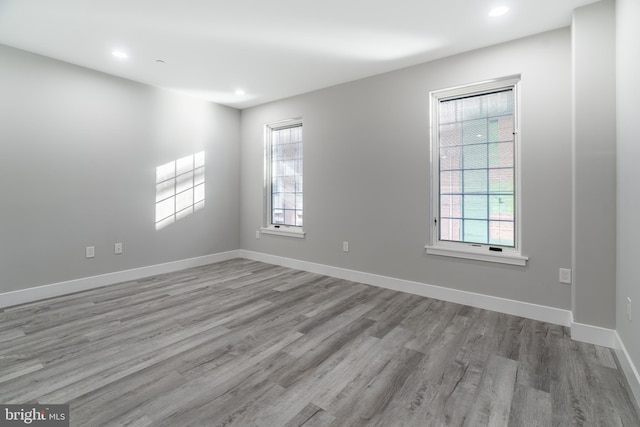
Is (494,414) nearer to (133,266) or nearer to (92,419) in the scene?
(92,419)

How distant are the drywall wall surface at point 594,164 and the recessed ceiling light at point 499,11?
53 cm

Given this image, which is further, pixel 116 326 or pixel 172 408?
pixel 116 326

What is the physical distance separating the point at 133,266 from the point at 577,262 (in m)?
4.74

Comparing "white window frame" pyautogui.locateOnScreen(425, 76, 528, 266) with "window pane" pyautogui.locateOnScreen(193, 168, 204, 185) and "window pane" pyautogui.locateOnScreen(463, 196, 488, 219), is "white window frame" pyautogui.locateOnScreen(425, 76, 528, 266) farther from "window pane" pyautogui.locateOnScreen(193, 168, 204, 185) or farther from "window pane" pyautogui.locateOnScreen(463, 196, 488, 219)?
"window pane" pyautogui.locateOnScreen(193, 168, 204, 185)

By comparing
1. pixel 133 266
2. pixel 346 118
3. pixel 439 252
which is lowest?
pixel 133 266

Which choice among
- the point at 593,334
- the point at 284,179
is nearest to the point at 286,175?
the point at 284,179

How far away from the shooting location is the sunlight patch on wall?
4.16m

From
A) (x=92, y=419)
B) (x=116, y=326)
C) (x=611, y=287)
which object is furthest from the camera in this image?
(x=116, y=326)

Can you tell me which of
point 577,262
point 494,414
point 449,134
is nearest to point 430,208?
point 449,134

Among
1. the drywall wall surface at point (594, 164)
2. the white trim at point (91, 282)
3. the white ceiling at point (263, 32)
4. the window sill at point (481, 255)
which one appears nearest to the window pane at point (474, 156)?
the drywall wall surface at point (594, 164)

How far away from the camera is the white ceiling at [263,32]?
234 centimetres

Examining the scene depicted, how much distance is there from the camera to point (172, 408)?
154 cm

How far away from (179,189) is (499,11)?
4.21 metres

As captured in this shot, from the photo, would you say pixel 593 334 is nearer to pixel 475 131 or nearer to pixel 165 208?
pixel 475 131
